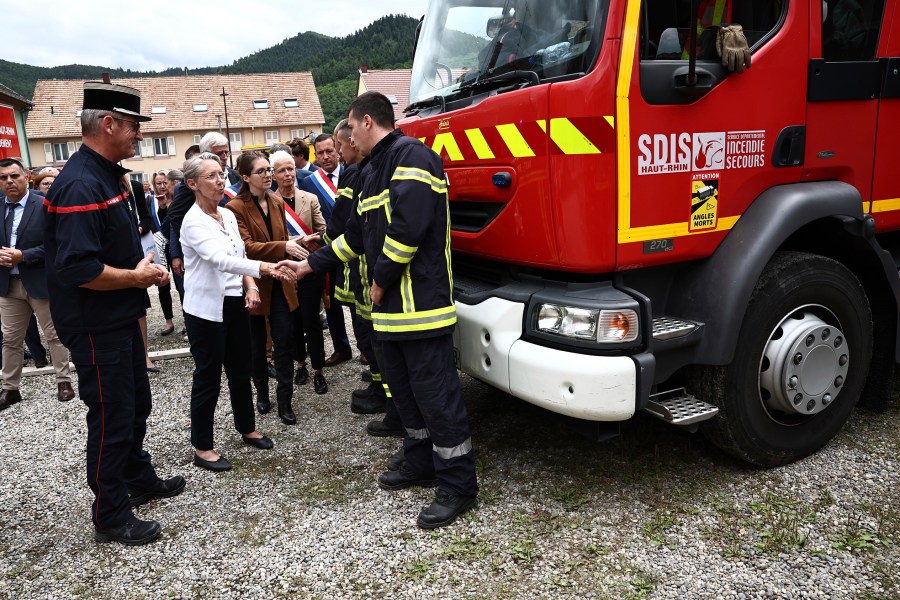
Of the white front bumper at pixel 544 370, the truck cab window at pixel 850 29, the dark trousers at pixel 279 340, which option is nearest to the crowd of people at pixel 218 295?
the white front bumper at pixel 544 370

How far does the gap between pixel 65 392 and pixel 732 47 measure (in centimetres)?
542

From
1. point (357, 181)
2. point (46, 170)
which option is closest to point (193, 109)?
point (46, 170)

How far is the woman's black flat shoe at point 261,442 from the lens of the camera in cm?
405

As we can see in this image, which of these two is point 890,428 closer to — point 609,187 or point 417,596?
point 609,187

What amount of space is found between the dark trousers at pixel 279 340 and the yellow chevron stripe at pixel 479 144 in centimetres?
206

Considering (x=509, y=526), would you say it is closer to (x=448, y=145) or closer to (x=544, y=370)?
(x=544, y=370)

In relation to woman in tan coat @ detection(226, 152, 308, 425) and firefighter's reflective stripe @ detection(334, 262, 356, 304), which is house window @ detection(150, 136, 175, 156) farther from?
firefighter's reflective stripe @ detection(334, 262, 356, 304)

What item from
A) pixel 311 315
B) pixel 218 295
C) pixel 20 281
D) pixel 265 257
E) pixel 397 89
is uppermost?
pixel 397 89

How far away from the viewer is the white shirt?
138 inches

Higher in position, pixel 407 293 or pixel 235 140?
pixel 235 140

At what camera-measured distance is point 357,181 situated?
353 cm

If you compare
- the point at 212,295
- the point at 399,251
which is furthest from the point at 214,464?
the point at 399,251

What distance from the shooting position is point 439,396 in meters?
2.97

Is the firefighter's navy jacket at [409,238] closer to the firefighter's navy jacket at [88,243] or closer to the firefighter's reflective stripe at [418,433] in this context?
the firefighter's reflective stripe at [418,433]
